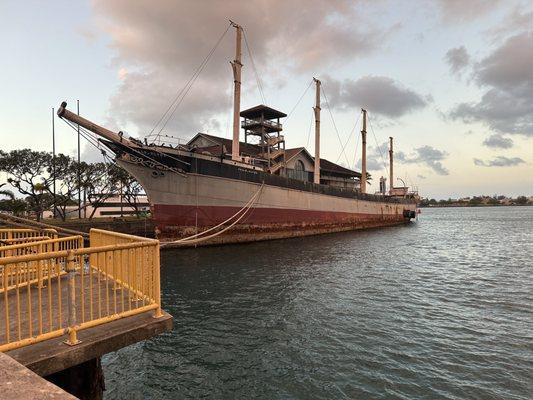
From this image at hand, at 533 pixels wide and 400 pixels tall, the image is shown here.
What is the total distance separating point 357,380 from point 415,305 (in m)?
6.15

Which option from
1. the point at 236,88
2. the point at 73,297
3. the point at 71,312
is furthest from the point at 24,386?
the point at 236,88

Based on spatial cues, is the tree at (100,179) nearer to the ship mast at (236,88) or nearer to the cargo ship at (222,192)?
the cargo ship at (222,192)

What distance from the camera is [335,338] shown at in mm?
9445

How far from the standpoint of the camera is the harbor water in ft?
23.4

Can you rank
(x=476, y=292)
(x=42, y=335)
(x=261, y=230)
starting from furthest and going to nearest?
(x=261, y=230) → (x=476, y=292) → (x=42, y=335)

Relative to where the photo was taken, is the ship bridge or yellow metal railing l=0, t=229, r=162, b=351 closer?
yellow metal railing l=0, t=229, r=162, b=351

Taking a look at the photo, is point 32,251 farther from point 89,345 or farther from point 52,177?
point 52,177

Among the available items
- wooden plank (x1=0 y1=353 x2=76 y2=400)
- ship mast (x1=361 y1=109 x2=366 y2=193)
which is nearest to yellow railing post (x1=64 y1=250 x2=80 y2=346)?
wooden plank (x1=0 y1=353 x2=76 y2=400)

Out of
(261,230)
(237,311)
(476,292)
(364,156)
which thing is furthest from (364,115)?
(237,311)

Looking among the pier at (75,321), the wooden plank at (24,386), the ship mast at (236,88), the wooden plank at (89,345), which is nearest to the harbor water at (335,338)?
the pier at (75,321)

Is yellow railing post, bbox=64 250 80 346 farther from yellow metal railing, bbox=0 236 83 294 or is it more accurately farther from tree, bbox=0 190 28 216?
tree, bbox=0 190 28 216

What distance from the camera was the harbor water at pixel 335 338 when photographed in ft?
23.4

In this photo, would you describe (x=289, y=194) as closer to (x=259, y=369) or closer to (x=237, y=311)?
(x=237, y=311)

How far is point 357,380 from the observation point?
734cm
